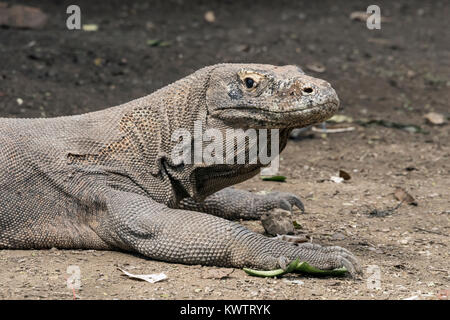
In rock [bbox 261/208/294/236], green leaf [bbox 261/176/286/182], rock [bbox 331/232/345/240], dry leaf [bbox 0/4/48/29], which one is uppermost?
dry leaf [bbox 0/4/48/29]

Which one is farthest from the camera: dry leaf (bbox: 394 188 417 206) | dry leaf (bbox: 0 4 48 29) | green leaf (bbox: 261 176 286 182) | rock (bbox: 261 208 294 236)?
dry leaf (bbox: 0 4 48 29)

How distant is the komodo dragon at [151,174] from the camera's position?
16.0 feet

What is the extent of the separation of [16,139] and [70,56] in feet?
18.0

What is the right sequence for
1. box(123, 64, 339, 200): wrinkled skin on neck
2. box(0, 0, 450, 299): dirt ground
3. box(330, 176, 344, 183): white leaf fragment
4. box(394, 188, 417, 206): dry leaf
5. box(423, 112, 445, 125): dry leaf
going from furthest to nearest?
box(423, 112, 445, 125): dry leaf < box(330, 176, 344, 183): white leaf fragment < box(394, 188, 417, 206): dry leaf < box(123, 64, 339, 200): wrinkled skin on neck < box(0, 0, 450, 299): dirt ground

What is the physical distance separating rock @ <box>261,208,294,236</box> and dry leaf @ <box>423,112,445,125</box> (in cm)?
482

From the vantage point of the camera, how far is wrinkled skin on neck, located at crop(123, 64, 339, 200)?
4828 mm

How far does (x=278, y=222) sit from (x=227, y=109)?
1215 millimetres

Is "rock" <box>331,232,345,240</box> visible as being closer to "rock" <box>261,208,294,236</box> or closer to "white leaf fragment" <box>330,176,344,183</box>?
"rock" <box>261,208,294,236</box>

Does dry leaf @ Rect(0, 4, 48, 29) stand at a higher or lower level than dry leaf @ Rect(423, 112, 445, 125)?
higher

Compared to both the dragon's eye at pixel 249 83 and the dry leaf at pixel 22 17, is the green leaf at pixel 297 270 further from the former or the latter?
the dry leaf at pixel 22 17

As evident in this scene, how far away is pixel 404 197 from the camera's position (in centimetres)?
700

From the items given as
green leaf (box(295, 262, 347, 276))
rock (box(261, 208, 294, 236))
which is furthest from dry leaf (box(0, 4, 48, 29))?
green leaf (box(295, 262, 347, 276))

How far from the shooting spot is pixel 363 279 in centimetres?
485

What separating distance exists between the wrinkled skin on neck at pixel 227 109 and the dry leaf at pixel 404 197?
7.31ft
